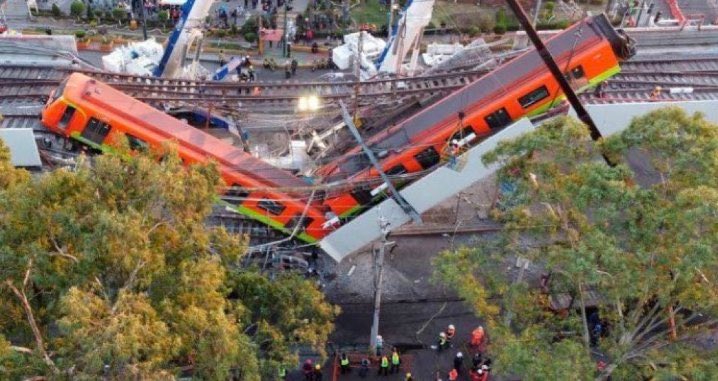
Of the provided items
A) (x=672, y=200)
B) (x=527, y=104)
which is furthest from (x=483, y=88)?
(x=672, y=200)

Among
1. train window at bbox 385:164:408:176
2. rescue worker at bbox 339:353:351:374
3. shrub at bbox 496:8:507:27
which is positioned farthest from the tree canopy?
shrub at bbox 496:8:507:27

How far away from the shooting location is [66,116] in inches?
858

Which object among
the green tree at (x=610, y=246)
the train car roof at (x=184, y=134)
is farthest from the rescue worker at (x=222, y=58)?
the green tree at (x=610, y=246)

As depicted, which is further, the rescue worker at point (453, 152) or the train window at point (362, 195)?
the train window at point (362, 195)

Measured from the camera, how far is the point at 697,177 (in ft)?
43.2

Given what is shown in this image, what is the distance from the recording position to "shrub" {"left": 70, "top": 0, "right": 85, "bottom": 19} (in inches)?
1574

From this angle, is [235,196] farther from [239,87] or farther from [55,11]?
[55,11]

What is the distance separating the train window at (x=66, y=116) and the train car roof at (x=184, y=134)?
55cm

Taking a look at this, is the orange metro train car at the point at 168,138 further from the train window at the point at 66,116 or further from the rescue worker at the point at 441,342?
the rescue worker at the point at 441,342

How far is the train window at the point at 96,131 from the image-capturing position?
21.8 meters

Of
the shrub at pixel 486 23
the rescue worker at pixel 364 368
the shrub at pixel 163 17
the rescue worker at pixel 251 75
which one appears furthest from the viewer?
the shrub at pixel 486 23

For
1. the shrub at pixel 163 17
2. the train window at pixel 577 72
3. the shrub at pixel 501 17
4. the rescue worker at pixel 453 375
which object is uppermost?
the shrub at pixel 163 17

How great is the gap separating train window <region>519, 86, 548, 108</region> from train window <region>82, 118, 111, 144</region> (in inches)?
517

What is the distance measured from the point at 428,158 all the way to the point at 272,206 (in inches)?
212
